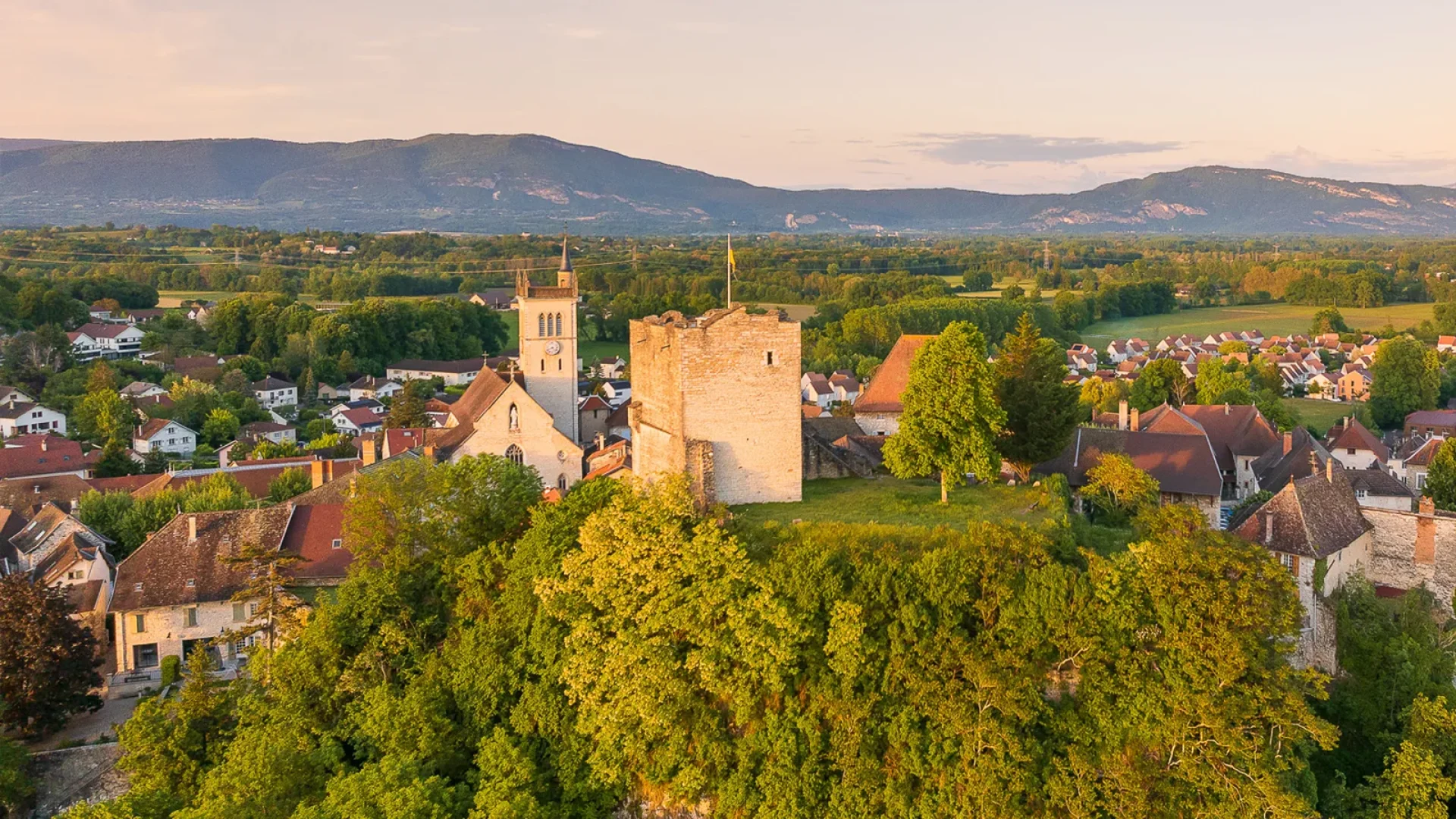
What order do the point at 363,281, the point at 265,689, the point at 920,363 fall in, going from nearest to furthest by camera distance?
1. the point at 265,689
2. the point at 920,363
3. the point at 363,281

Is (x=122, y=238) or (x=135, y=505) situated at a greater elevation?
(x=122, y=238)

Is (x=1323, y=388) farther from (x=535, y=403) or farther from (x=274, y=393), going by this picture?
(x=274, y=393)

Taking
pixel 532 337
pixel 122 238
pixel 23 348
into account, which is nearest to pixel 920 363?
pixel 532 337

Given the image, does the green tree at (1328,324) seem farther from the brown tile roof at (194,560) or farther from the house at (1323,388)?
the brown tile roof at (194,560)

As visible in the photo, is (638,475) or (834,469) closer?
(638,475)

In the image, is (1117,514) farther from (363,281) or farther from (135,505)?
(363,281)

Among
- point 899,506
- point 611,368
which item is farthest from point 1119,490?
point 611,368

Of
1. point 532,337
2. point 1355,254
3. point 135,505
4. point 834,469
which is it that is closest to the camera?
point 834,469
